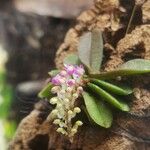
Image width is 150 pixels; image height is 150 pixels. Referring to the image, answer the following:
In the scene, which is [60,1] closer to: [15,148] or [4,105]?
[4,105]

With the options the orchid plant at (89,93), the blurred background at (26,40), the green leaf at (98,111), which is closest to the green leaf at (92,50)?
the orchid plant at (89,93)

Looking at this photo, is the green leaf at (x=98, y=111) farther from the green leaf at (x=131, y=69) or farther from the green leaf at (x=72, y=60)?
the green leaf at (x=72, y=60)

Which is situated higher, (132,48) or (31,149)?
(132,48)

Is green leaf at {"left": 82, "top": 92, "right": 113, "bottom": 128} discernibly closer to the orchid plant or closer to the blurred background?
the orchid plant

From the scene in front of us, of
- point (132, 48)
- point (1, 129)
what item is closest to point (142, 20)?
point (132, 48)

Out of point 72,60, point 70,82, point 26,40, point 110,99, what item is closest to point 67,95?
point 70,82

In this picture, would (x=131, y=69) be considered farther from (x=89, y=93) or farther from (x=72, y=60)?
(x=72, y=60)
